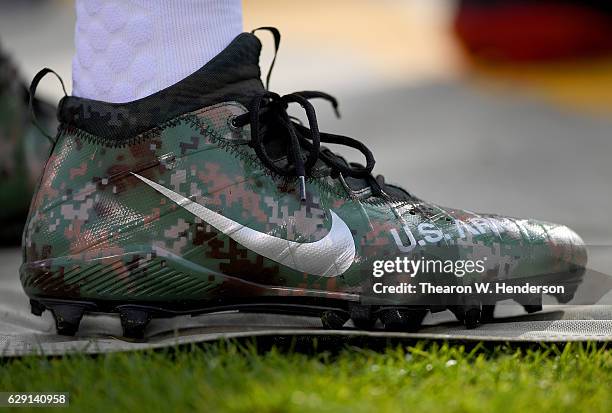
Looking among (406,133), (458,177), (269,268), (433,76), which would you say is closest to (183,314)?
(269,268)

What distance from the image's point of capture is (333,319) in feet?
3.95

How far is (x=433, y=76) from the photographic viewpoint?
3922 mm

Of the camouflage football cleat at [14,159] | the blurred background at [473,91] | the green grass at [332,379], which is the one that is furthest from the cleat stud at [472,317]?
the camouflage football cleat at [14,159]

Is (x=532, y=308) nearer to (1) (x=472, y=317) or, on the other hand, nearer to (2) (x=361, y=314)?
(1) (x=472, y=317)

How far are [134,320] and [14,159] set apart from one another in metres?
1.12

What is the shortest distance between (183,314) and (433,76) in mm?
2866

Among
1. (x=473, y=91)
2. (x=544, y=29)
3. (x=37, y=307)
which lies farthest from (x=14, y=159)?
(x=544, y=29)

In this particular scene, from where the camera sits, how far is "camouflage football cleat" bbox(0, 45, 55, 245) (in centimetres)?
217

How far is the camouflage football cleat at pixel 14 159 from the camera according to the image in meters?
2.17

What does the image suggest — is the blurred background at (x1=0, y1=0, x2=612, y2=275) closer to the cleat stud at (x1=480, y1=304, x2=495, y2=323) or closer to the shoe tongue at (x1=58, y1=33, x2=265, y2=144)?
the cleat stud at (x1=480, y1=304, x2=495, y2=323)

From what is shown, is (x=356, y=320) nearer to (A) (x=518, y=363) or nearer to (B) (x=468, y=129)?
(A) (x=518, y=363)

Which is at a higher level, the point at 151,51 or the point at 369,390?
the point at 151,51

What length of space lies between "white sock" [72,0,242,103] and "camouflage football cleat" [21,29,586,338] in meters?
0.02

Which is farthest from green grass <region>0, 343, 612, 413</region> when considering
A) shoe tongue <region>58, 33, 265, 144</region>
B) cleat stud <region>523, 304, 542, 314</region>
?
shoe tongue <region>58, 33, 265, 144</region>
